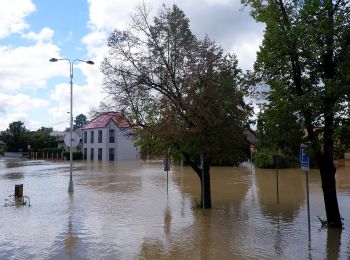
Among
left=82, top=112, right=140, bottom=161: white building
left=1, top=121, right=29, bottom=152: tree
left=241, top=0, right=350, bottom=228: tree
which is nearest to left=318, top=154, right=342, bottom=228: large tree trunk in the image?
left=241, top=0, right=350, bottom=228: tree

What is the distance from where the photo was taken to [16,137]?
347 feet

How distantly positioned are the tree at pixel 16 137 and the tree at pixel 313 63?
100264mm

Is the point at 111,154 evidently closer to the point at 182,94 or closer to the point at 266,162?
the point at 266,162

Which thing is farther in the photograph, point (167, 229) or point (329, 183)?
point (167, 229)

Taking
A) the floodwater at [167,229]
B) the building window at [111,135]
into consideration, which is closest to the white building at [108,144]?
the building window at [111,135]

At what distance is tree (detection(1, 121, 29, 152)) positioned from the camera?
105 metres

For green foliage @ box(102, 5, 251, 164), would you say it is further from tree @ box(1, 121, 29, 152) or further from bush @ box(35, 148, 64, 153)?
tree @ box(1, 121, 29, 152)

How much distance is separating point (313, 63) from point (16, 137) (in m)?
103

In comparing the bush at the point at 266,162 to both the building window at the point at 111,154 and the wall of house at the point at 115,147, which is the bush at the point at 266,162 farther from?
the building window at the point at 111,154

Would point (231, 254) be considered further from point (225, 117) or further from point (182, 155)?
point (182, 155)

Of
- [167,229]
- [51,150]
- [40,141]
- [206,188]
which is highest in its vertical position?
[40,141]

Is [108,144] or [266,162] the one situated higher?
[108,144]

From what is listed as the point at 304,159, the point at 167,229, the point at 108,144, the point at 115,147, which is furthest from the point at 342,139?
the point at 108,144

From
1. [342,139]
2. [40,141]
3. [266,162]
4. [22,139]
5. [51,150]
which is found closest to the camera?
[342,139]
